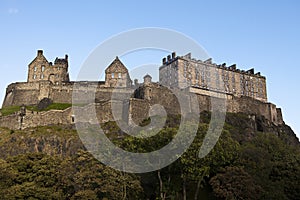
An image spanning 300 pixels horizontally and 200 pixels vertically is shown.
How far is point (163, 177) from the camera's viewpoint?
39906 millimetres

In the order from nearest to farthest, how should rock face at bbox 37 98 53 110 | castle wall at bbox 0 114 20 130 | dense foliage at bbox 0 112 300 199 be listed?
dense foliage at bbox 0 112 300 199
castle wall at bbox 0 114 20 130
rock face at bbox 37 98 53 110

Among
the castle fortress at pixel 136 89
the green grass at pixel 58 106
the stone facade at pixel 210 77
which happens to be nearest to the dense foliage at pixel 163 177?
the castle fortress at pixel 136 89

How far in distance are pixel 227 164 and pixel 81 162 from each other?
15.4m

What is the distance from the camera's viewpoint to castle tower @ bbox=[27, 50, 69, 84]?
250 feet

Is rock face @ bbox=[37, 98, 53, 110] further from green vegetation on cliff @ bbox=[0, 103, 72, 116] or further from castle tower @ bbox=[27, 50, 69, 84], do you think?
castle tower @ bbox=[27, 50, 69, 84]

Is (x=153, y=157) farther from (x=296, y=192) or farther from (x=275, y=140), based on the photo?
(x=275, y=140)

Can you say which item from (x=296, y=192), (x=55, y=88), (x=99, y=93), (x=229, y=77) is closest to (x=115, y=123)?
(x=99, y=93)

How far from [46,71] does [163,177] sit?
4533 centimetres

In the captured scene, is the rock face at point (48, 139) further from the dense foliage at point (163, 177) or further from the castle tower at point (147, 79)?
the dense foliage at point (163, 177)

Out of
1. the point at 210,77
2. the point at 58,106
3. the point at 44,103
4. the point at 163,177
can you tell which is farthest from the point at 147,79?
the point at 163,177

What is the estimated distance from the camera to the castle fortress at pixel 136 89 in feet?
199

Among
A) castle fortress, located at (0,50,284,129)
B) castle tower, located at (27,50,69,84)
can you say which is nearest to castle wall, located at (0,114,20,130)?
castle fortress, located at (0,50,284,129)

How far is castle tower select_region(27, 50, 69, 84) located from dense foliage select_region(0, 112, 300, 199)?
37038 millimetres

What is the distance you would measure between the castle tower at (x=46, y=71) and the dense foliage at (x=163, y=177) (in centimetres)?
3704
